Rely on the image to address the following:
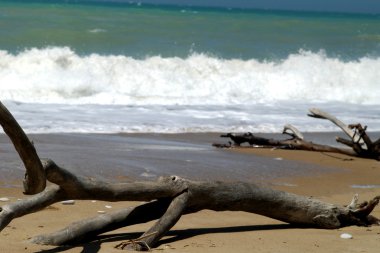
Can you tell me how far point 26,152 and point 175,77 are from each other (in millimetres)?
17862

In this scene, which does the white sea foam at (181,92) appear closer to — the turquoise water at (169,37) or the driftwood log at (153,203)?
the turquoise water at (169,37)

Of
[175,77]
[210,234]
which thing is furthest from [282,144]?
[175,77]

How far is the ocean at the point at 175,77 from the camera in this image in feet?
49.3

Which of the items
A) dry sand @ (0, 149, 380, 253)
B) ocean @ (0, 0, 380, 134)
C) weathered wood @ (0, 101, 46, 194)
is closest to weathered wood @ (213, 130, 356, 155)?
ocean @ (0, 0, 380, 134)

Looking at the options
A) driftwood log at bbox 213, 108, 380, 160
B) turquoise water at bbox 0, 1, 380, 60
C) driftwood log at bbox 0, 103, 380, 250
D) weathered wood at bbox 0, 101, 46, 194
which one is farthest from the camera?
turquoise water at bbox 0, 1, 380, 60

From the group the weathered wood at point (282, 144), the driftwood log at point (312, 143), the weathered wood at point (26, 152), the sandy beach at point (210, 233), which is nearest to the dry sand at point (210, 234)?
the sandy beach at point (210, 233)

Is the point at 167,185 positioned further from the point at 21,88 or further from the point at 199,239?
the point at 21,88

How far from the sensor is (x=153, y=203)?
625 cm

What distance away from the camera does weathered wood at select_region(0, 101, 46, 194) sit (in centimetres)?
480

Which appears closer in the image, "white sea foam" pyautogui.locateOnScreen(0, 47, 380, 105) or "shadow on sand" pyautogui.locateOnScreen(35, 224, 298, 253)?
"shadow on sand" pyautogui.locateOnScreen(35, 224, 298, 253)

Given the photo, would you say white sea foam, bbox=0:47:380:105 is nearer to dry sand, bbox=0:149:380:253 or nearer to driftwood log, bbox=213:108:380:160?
driftwood log, bbox=213:108:380:160

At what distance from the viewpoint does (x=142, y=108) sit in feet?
55.0

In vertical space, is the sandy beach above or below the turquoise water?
below

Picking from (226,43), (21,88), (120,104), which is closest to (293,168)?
(120,104)
